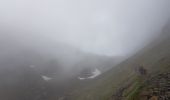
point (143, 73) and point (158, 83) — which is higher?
point (143, 73)

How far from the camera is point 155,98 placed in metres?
90.4

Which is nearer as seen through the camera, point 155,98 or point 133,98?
point 155,98

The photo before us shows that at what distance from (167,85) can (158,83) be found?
7710 millimetres

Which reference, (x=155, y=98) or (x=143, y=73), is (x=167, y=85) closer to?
(x=155, y=98)

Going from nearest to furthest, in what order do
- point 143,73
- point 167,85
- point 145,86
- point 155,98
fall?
1. point 155,98
2. point 167,85
3. point 145,86
4. point 143,73

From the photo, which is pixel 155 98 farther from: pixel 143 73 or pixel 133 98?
pixel 143 73

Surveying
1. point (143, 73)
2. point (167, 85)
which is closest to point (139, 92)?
point (167, 85)

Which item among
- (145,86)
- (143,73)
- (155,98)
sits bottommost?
(155,98)

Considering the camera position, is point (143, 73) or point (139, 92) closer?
point (139, 92)

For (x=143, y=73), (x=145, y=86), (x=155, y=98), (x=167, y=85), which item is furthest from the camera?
(x=143, y=73)

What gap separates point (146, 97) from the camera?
94.2 meters

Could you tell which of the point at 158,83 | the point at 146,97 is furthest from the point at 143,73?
the point at 146,97

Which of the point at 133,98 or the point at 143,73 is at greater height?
the point at 143,73

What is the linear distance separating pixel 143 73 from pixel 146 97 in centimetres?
6239
